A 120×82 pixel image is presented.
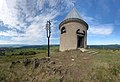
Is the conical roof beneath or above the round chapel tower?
above

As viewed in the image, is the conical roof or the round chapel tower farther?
the conical roof

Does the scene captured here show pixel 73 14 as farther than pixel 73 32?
Yes

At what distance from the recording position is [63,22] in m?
24.8

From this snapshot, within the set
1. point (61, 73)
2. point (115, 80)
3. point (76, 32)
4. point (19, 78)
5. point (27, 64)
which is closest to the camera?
point (115, 80)

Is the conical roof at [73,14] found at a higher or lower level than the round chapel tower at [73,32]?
higher

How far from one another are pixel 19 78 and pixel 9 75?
143cm

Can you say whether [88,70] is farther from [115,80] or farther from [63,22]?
[63,22]

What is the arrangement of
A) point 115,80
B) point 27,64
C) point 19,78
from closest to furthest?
point 115,80, point 19,78, point 27,64

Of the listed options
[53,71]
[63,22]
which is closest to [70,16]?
[63,22]

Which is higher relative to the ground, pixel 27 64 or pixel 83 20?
pixel 83 20

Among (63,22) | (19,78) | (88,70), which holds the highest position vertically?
(63,22)

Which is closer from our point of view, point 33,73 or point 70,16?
point 33,73

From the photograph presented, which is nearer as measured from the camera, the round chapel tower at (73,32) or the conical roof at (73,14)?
the round chapel tower at (73,32)

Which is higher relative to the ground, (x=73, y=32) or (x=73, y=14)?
(x=73, y=14)
